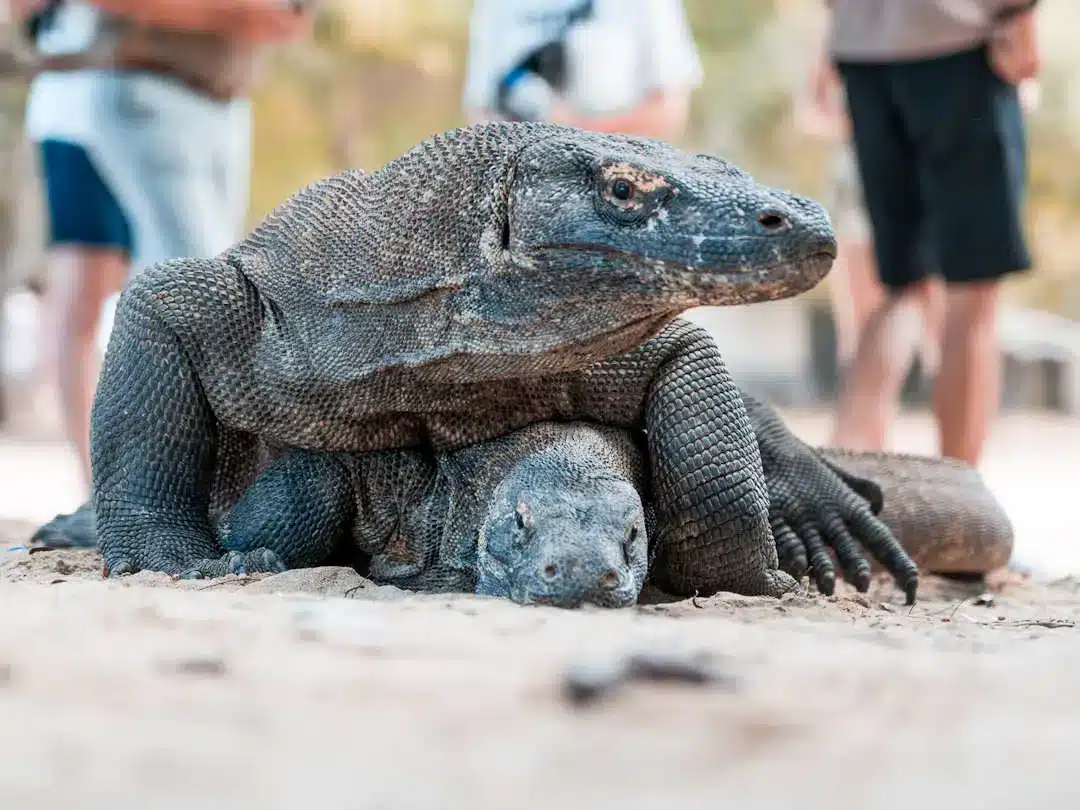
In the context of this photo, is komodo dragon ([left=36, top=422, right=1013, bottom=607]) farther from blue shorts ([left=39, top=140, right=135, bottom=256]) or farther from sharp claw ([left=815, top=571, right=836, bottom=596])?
blue shorts ([left=39, top=140, right=135, bottom=256])

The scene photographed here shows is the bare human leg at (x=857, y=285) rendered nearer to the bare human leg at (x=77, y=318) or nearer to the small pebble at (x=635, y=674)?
the bare human leg at (x=77, y=318)

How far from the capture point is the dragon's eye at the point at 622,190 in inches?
102

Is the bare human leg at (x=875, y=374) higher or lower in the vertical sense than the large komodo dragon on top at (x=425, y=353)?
lower

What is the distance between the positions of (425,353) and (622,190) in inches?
21.1

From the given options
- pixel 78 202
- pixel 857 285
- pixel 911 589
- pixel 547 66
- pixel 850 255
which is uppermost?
pixel 547 66

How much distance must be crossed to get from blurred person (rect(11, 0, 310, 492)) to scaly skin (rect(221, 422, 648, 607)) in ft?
7.88

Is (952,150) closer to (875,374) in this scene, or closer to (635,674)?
(875,374)

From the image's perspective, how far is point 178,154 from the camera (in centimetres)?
539

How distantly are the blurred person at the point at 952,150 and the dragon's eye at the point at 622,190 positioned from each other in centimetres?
344

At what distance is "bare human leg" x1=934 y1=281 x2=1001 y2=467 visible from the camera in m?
5.78

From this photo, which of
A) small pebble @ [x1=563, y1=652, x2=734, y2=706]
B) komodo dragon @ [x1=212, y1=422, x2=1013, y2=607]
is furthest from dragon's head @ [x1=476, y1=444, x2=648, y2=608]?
small pebble @ [x1=563, y1=652, x2=734, y2=706]

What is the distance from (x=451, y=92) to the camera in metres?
21.1

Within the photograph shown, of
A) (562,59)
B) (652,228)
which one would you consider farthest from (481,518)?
(562,59)

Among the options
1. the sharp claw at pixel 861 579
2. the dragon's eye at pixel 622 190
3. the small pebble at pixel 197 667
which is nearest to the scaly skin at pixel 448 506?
the dragon's eye at pixel 622 190
